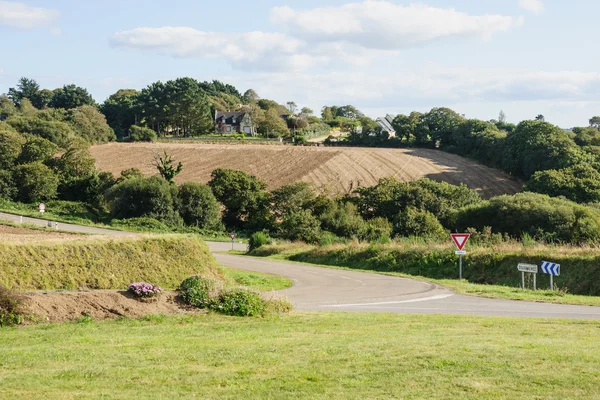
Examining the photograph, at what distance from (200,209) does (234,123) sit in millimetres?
85075

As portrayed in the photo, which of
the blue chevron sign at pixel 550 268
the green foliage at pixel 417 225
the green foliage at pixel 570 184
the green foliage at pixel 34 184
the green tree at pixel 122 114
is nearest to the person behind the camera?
the blue chevron sign at pixel 550 268

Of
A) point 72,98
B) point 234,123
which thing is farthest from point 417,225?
point 72,98

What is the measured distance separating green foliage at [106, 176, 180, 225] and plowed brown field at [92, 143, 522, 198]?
582 inches

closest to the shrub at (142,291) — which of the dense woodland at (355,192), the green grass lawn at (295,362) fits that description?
the green grass lawn at (295,362)

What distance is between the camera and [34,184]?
75750mm

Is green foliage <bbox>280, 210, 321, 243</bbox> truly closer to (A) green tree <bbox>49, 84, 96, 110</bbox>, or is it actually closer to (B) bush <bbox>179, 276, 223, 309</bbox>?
(B) bush <bbox>179, 276, 223, 309</bbox>

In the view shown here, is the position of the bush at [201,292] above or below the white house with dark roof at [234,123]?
below

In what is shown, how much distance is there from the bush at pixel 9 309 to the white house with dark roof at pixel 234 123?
12782 cm

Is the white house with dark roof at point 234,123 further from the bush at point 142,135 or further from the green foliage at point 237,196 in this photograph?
the green foliage at point 237,196

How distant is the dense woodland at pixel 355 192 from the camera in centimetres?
5491

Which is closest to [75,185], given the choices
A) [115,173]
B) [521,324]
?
[115,173]

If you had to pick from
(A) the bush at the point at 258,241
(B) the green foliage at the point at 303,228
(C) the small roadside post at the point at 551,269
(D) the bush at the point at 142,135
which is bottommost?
(A) the bush at the point at 258,241

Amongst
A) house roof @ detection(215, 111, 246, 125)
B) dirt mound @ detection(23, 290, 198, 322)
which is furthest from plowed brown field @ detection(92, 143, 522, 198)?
dirt mound @ detection(23, 290, 198, 322)

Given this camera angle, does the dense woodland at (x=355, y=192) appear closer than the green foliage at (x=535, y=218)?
No
